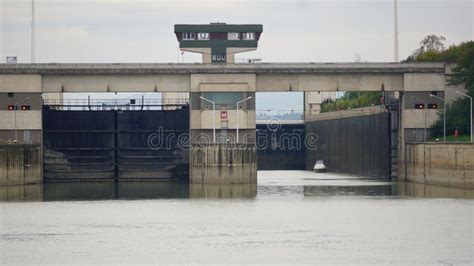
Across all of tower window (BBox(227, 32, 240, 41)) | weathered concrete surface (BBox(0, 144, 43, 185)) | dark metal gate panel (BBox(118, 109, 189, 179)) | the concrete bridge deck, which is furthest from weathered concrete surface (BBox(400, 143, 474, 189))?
weathered concrete surface (BBox(0, 144, 43, 185))

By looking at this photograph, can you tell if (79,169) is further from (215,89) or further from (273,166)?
(273,166)

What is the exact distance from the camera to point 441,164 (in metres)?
80.4

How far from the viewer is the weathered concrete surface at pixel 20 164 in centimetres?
8106

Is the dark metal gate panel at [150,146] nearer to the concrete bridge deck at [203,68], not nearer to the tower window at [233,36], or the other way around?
the concrete bridge deck at [203,68]

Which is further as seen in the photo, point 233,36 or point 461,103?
point 233,36

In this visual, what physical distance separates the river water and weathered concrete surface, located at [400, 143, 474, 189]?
3.56 feet

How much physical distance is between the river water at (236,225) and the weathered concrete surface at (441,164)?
1.08 meters

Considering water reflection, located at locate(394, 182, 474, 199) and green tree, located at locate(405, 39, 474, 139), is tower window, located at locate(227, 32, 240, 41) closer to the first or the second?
green tree, located at locate(405, 39, 474, 139)

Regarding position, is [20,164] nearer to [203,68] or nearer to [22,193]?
[22,193]

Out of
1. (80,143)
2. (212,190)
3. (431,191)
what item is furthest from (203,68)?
(431,191)

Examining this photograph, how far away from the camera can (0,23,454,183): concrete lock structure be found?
3401 inches

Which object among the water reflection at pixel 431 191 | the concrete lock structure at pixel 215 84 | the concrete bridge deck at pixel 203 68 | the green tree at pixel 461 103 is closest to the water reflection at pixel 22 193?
the concrete lock structure at pixel 215 84

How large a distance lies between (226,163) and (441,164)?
1419 cm

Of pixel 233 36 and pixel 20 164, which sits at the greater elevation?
pixel 233 36
